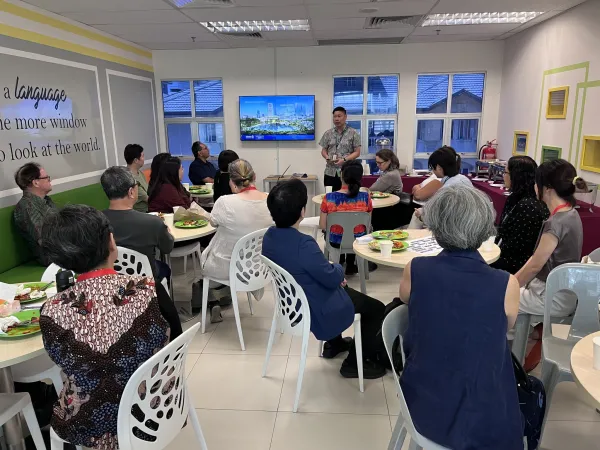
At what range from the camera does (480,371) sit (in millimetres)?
1308

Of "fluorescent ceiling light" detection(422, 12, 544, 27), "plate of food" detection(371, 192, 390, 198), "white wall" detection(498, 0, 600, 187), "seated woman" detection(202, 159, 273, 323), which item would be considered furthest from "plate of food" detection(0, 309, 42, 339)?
"fluorescent ceiling light" detection(422, 12, 544, 27)

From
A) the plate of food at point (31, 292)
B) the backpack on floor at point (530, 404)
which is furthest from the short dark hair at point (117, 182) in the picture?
the backpack on floor at point (530, 404)

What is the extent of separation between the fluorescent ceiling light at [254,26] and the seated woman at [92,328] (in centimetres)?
439

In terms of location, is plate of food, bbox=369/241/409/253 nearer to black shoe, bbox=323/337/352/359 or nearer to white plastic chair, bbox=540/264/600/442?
black shoe, bbox=323/337/352/359

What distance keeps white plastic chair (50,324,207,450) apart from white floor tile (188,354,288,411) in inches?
33.6

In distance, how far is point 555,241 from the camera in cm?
223

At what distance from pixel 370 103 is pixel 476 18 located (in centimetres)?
216

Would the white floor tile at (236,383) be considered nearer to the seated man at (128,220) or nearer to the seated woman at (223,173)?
the seated man at (128,220)

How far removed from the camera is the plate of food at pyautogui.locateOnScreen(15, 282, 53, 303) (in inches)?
74.4

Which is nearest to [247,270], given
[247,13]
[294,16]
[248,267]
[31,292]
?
[248,267]

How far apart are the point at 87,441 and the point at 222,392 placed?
1152 mm

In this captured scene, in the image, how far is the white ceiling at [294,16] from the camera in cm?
421

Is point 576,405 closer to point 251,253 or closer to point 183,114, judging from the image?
point 251,253

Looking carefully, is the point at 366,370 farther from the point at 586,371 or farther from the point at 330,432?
the point at 586,371
